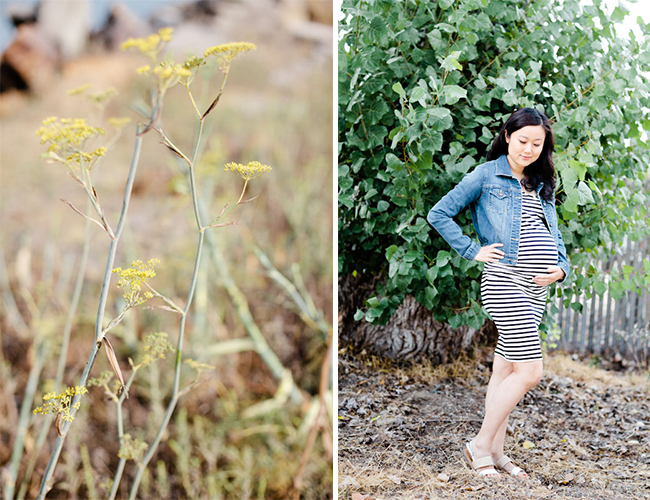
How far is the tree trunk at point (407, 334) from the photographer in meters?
2.67

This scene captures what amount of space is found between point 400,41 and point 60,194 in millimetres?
1277

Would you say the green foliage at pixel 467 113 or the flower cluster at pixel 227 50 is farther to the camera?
the green foliage at pixel 467 113

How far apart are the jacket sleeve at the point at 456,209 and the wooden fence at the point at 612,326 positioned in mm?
1981

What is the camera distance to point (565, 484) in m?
1.88

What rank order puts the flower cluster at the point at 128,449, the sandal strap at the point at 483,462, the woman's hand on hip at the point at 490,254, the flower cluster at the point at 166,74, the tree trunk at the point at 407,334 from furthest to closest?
the tree trunk at the point at 407,334
the sandal strap at the point at 483,462
the woman's hand on hip at the point at 490,254
the flower cluster at the point at 128,449
the flower cluster at the point at 166,74

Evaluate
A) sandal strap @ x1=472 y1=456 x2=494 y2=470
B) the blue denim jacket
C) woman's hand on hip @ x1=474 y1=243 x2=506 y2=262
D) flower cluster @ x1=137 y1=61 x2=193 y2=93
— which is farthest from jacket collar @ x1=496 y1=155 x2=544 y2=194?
flower cluster @ x1=137 y1=61 x2=193 y2=93

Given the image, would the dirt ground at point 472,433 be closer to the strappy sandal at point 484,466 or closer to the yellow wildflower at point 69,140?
the strappy sandal at point 484,466

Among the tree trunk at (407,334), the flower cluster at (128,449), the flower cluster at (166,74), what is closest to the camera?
the flower cluster at (166,74)

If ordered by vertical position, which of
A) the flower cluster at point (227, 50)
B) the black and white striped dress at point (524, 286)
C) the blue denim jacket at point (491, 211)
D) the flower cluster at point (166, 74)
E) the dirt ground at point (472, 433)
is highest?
the flower cluster at point (227, 50)

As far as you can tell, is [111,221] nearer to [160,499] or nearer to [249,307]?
[249,307]

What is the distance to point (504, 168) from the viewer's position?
1.67 metres

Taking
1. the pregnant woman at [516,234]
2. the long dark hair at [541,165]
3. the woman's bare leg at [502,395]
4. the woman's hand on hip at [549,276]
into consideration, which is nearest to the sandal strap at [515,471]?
the woman's bare leg at [502,395]

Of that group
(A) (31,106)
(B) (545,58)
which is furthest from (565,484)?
(A) (31,106)

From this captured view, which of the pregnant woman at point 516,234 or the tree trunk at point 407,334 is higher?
→ the pregnant woman at point 516,234
